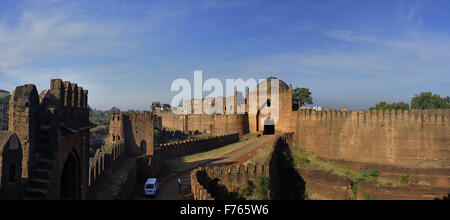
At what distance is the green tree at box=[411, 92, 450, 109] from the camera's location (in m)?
53.8

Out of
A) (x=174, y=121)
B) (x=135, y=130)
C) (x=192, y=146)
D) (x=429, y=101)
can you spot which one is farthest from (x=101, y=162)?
(x=429, y=101)

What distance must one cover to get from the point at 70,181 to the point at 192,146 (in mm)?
15940

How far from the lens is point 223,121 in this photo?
37938mm

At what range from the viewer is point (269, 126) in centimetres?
3706

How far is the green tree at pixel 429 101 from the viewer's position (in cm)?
5384

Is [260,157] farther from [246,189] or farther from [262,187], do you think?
[246,189]

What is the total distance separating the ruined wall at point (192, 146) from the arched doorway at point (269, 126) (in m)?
5.58

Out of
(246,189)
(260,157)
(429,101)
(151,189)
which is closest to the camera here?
(151,189)

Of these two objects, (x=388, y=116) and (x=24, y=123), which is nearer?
(x=24, y=123)

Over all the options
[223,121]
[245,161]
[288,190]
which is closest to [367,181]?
[288,190]

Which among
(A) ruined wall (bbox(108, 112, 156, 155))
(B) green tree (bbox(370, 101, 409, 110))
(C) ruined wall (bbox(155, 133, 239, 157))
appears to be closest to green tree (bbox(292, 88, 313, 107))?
(B) green tree (bbox(370, 101, 409, 110))
